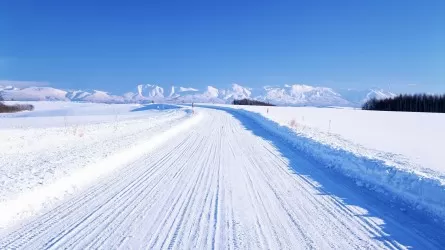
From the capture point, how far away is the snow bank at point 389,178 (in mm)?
6684

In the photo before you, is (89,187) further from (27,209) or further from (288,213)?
(288,213)

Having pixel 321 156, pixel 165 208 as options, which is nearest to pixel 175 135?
pixel 321 156

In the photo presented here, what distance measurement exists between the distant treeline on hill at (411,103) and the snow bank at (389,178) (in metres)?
100

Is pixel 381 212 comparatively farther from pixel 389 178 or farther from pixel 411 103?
pixel 411 103

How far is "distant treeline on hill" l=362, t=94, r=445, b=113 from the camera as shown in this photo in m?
99.9

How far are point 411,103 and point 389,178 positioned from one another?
11196 cm

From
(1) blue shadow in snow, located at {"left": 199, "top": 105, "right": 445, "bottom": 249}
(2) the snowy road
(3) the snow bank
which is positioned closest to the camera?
(2) the snowy road

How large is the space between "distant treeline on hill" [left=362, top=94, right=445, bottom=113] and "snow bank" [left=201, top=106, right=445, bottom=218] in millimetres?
100073

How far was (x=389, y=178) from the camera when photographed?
8273mm

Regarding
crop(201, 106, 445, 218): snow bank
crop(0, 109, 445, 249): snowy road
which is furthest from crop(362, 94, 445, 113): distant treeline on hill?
crop(0, 109, 445, 249): snowy road

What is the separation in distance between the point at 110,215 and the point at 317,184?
4.70m

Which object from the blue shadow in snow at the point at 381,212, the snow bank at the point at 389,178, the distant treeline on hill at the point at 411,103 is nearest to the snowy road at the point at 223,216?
the blue shadow in snow at the point at 381,212

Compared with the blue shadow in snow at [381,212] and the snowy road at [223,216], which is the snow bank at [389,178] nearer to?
the blue shadow in snow at [381,212]

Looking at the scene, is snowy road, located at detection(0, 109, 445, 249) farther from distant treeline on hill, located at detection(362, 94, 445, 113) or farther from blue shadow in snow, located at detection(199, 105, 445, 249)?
distant treeline on hill, located at detection(362, 94, 445, 113)
